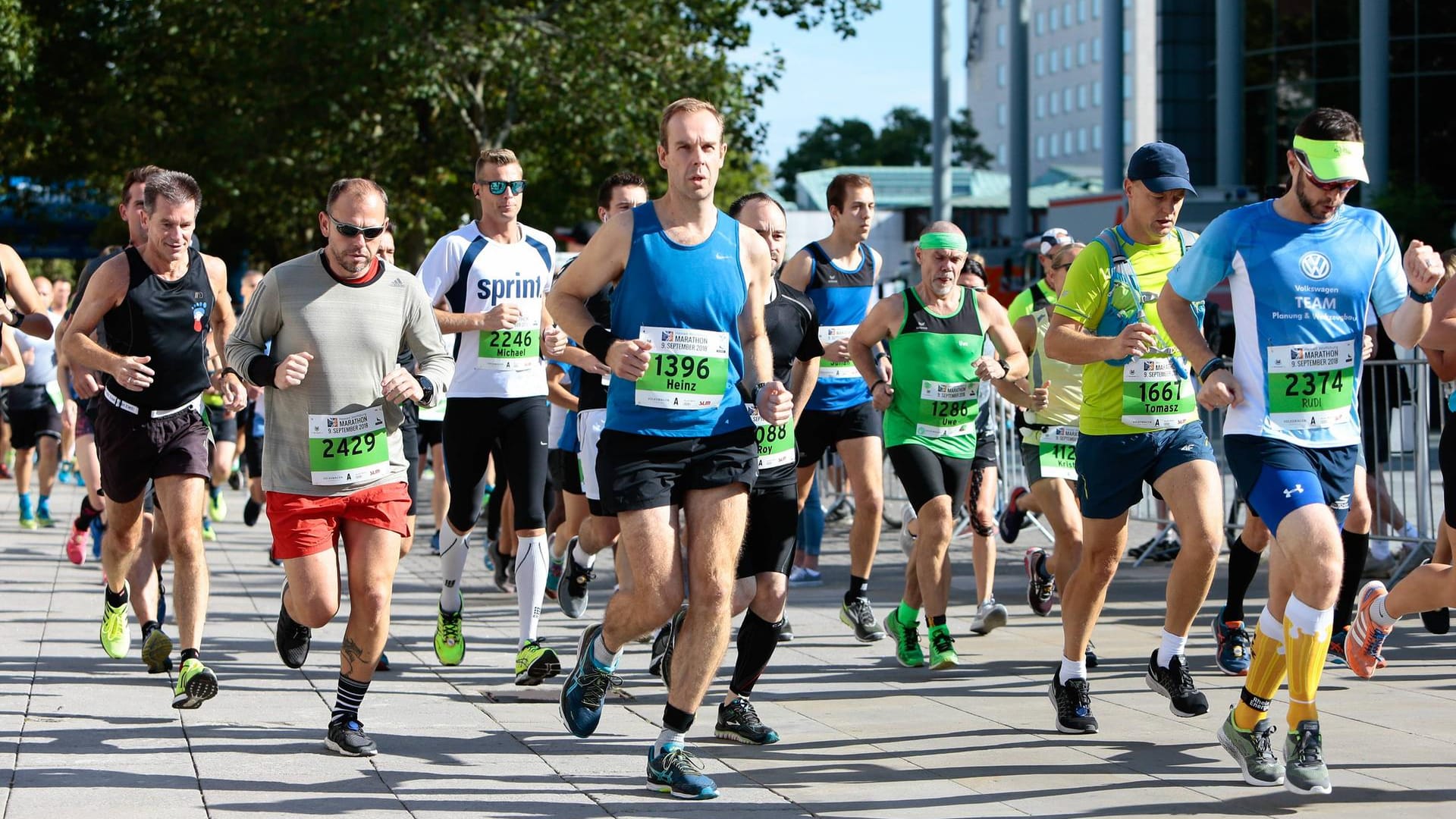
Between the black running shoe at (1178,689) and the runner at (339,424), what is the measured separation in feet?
9.09

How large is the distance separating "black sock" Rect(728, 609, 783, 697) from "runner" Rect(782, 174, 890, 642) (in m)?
2.37

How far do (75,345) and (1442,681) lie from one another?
570 cm

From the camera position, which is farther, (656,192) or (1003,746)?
(656,192)

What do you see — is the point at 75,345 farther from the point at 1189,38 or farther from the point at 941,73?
the point at 1189,38

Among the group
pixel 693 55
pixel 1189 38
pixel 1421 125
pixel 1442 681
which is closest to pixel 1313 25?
pixel 1421 125

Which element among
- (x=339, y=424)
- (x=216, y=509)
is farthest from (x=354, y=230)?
(x=216, y=509)

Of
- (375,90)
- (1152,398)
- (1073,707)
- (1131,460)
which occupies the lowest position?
(1073,707)

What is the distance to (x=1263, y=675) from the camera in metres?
5.81

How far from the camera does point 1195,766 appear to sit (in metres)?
6.01

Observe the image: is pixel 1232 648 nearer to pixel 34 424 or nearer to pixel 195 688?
pixel 195 688

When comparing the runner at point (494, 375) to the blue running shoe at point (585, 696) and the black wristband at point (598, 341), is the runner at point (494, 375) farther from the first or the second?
the black wristband at point (598, 341)

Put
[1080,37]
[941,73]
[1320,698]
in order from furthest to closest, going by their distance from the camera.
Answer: [1080,37], [941,73], [1320,698]

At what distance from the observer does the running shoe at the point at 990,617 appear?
Answer: 8.94m

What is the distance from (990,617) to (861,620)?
2.03ft
